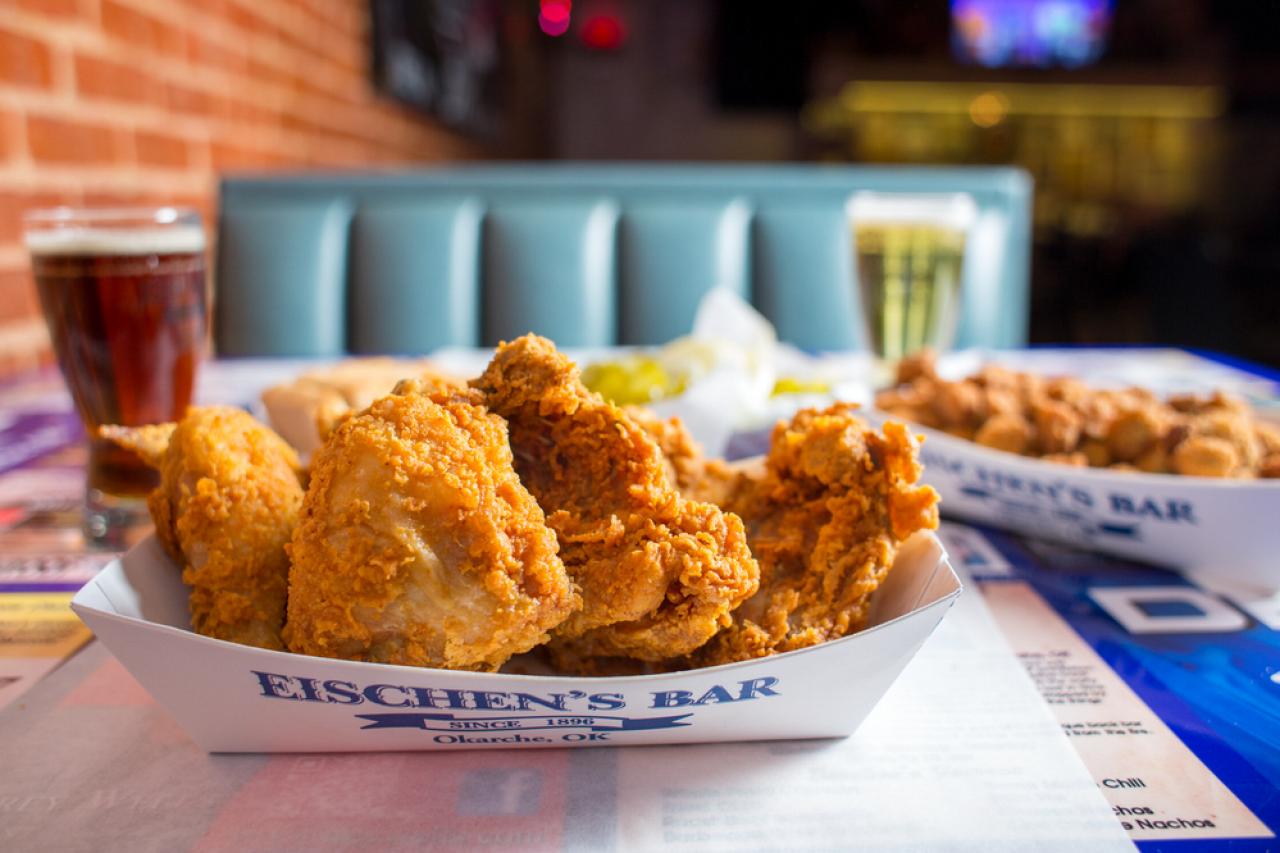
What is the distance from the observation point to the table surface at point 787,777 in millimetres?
469

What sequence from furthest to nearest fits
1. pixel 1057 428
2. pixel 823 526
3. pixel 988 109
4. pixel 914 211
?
1. pixel 988 109
2. pixel 914 211
3. pixel 1057 428
4. pixel 823 526

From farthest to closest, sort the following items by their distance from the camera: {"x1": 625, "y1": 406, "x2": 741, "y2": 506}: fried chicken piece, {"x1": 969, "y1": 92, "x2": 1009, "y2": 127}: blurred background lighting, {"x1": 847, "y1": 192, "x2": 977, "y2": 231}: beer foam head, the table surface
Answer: {"x1": 969, "y1": 92, "x2": 1009, "y2": 127}: blurred background lighting < {"x1": 847, "y1": 192, "x2": 977, "y2": 231}: beer foam head < {"x1": 625, "y1": 406, "x2": 741, "y2": 506}: fried chicken piece < the table surface

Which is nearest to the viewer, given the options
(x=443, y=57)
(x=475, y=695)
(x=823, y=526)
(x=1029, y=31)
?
(x=475, y=695)

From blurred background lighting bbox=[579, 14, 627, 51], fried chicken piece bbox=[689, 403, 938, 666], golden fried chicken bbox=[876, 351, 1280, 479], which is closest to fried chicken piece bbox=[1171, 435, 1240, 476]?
golden fried chicken bbox=[876, 351, 1280, 479]

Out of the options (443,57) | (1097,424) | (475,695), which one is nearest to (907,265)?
(1097,424)

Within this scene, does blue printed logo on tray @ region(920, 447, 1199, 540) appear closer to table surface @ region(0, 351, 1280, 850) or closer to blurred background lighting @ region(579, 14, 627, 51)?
table surface @ region(0, 351, 1280, 850)

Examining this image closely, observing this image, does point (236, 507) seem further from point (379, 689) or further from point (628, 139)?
point (628, 139)

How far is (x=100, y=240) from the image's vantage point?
929 mm

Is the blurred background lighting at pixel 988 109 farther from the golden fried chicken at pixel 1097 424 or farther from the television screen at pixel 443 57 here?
the golden fried chicken at pixel 1097 424

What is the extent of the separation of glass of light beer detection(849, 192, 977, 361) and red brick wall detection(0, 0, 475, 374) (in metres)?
1.46

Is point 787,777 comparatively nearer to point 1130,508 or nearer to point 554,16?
point 1130,508

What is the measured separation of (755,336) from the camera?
1470mm

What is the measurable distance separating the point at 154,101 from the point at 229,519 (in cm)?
198

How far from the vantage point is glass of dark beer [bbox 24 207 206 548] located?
0.91 meters
